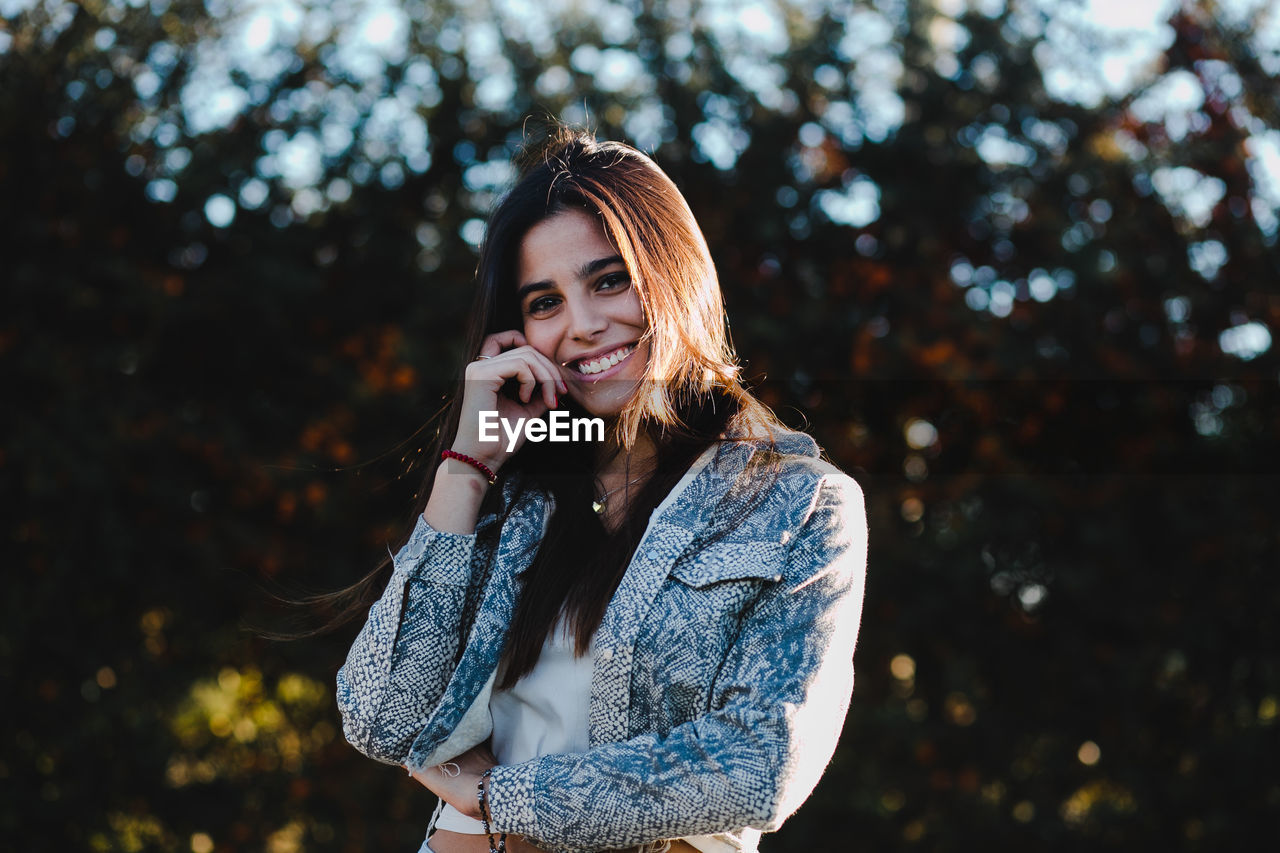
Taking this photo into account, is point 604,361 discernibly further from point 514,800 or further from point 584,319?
point 514,800

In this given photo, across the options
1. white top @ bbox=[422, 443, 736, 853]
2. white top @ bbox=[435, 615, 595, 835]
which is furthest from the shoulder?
white top @ bbox=[435, 615, 595, 835]

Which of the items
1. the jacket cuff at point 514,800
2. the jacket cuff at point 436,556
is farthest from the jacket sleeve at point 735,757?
the jacket cuff at point 436,556

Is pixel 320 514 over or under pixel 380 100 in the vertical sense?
under

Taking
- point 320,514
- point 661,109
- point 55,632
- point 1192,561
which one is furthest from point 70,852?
point 1192,561

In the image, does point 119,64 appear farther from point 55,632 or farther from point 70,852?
point 70,852

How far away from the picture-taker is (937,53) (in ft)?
13.0

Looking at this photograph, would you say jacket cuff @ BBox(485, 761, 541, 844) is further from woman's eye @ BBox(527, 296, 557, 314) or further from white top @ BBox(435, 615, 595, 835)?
woman's eye @ BBox(527, 296, 557, 314)

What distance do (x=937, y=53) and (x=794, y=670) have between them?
2.92m

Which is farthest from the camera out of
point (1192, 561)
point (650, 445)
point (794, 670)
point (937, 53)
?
point (937, 53)

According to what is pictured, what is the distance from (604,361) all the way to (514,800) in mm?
757

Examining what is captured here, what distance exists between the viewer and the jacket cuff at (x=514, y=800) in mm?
1676

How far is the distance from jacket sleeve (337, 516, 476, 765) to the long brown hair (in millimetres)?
110

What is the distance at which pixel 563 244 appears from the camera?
6.82 ft

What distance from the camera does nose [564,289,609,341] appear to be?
2033mm
